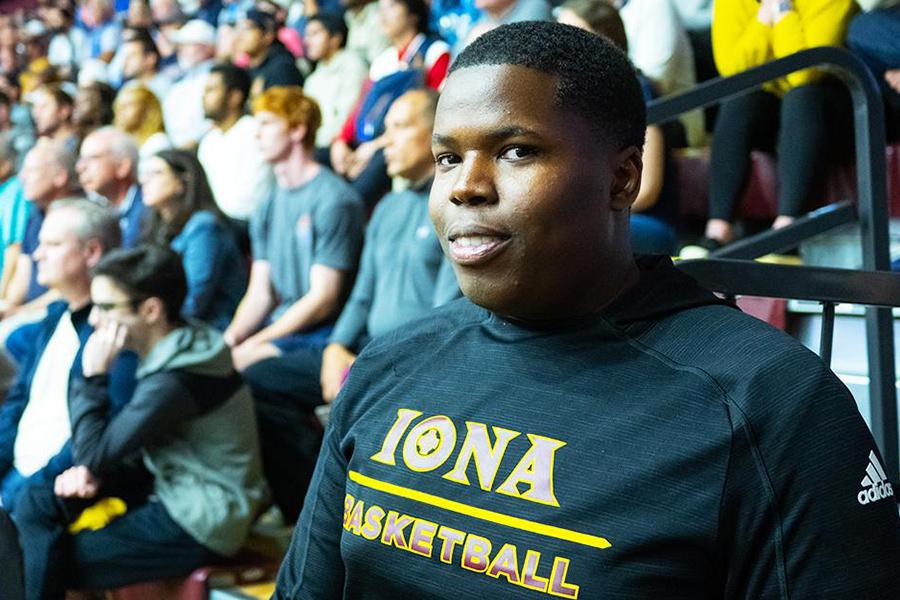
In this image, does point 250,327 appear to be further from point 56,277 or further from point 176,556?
point 176,556

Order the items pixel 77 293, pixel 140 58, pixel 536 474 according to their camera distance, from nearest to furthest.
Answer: pixel 536 474 → pixel 77 293 → pixel 140 58

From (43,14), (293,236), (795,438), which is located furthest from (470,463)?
(43,14)

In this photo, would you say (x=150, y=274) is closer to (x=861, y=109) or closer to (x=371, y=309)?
(x=371, y=309)

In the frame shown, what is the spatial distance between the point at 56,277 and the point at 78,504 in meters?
0.90

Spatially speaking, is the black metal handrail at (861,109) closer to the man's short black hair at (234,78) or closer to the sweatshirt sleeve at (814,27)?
the sweatshirt sleeve at (814,27)

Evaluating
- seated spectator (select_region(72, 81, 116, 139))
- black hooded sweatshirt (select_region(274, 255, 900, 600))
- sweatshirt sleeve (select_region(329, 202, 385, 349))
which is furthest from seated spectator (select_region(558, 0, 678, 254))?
seated spectator (select_region(72, 81, 116, 139))

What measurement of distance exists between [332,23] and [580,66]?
17.7 feet

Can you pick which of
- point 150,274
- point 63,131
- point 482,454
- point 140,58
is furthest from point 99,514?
Result: point 140,58

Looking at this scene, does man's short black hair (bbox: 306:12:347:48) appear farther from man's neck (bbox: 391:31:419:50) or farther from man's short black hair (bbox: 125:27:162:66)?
man's short black hair (bbox: 125:27:162:66)

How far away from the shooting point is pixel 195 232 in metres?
4.58

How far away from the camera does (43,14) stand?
10.6 metres

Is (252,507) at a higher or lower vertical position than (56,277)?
lower

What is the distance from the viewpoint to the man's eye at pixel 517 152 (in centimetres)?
113

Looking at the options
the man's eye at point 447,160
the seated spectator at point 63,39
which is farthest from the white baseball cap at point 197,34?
the man's eye at point 447,160
